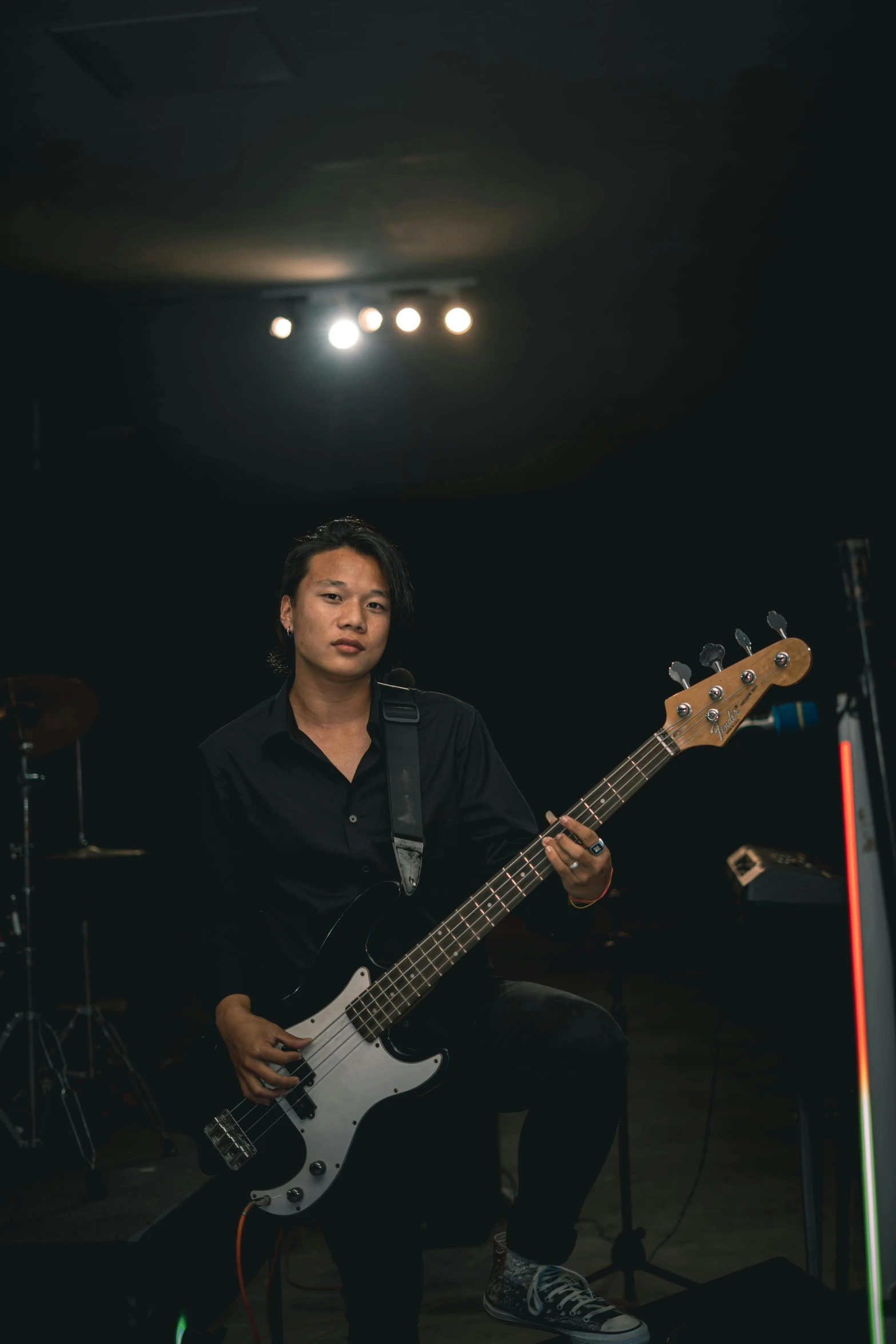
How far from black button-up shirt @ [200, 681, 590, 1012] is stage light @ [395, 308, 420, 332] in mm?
3019

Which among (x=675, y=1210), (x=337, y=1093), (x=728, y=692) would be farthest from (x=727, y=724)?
(x=675, y=1210)

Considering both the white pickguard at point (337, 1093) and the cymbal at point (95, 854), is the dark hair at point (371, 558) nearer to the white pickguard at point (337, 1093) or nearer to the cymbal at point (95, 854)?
the white pickguard at point (337, 1093)

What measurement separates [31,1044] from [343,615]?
233cm

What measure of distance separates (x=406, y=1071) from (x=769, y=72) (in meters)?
3.36

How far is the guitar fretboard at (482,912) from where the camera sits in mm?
1929

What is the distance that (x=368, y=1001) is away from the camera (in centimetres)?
193

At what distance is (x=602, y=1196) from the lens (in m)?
3.50

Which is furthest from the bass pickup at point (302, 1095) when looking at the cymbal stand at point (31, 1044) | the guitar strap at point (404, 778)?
the cymbal stand at point (31, 1044)

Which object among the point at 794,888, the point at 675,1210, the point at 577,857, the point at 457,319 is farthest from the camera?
the point at 457,319

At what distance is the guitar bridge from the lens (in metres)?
1.92

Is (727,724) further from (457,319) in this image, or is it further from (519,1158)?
(457,319)

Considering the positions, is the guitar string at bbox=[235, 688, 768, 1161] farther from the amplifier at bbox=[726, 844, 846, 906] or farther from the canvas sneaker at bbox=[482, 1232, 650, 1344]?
the amplifier at bbox=[726, 844, 846, 906]

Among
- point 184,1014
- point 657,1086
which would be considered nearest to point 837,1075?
point 657,1086

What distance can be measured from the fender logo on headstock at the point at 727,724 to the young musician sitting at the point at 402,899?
0.32 m
